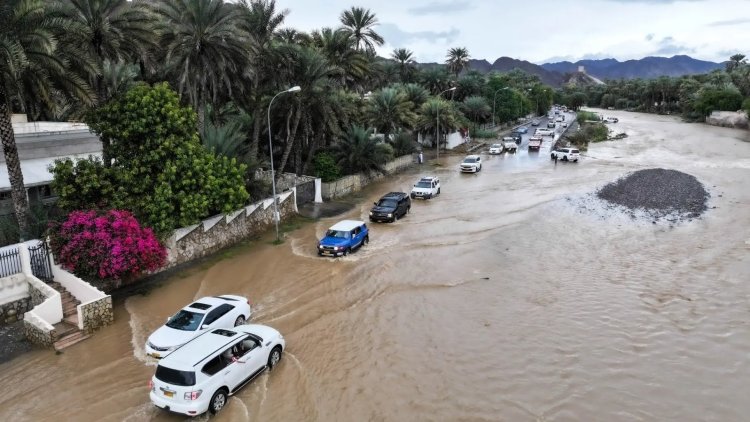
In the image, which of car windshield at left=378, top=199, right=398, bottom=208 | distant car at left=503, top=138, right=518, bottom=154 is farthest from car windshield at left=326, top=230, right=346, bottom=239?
distant car at left=503, top=138, right=518, bottom=154

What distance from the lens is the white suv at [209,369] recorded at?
10.9 m

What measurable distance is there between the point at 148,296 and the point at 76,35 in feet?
37.1

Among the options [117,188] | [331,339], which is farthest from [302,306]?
[117,188]

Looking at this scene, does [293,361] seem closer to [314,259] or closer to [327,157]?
[314,259]

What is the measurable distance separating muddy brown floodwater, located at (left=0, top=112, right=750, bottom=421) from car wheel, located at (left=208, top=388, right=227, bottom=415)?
0.65 feet

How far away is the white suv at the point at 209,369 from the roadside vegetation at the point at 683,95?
102835 millimetres

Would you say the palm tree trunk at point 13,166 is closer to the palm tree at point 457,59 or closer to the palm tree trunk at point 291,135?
the palm tree trunk at point 291,135

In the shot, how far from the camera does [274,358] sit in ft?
44.4

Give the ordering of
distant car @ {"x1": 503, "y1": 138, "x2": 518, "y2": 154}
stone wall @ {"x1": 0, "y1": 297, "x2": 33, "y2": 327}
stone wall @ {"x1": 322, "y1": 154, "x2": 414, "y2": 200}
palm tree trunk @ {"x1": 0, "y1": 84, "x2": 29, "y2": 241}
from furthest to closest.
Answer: distant car @ {"x1": 503, "y1": 138, "x2": 518, "y2": 154}, stone wall @ {"x1": 322, "y1": 154, "x2": 414, "y2": 200}, palm tree trunk @ {"x1": 0, "y1": 84, "x2": 29, "y2": 241}, stone wall @ {"x1": 0, "y1": 297, "x2": 33, "y2": 327}

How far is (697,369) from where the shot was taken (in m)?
13.7

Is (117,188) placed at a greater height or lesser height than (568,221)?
greater

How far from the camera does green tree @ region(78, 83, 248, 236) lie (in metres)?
20.4

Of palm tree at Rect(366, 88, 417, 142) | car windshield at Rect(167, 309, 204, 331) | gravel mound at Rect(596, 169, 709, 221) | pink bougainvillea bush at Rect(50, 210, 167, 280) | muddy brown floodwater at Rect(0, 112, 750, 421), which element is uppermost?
palm tree at Rect(366, 88, 417, 142)

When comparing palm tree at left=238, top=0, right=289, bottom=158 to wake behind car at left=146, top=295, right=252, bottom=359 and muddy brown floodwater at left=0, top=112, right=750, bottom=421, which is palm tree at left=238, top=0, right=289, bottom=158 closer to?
muddy brown floodwater at left=0, top=112, right=750, bottom=421
